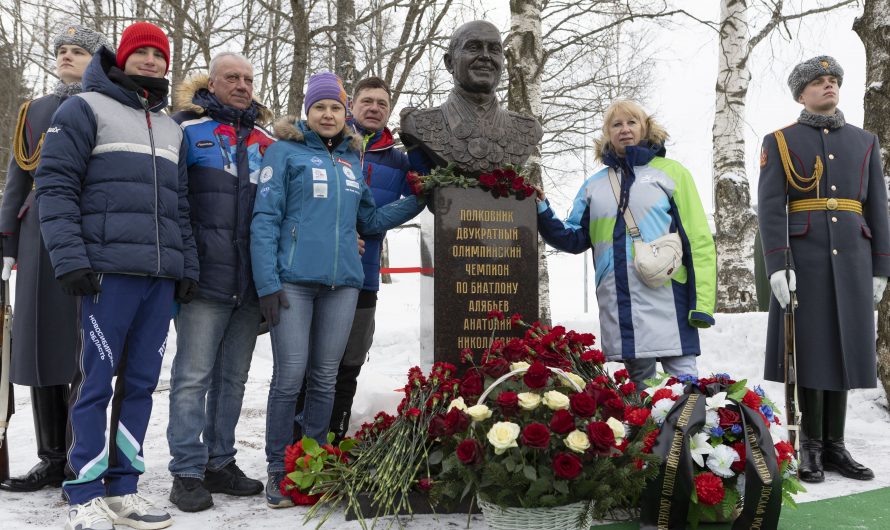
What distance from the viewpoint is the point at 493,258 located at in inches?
157

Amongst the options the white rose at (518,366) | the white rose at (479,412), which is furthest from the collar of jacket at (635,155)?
the white rose at (479,412)

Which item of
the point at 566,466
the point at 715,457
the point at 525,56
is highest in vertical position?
the point at 525,56

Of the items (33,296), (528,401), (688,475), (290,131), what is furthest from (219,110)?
(688,475)

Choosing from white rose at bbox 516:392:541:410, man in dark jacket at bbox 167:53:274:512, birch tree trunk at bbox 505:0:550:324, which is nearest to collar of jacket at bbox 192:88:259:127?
man in dark jacket at bbox 167:53:274:512

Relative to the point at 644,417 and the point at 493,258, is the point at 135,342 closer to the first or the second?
the point at 493,258

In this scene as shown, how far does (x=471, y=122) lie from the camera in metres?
4.11

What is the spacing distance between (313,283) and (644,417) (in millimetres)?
1635

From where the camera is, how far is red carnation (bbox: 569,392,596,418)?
260 cm

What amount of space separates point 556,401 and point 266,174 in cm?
180

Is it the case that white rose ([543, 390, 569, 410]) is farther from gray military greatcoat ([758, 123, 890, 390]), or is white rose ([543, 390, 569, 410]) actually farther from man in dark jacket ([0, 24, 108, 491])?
man in dark jacket ([0, 24, 108, 491])

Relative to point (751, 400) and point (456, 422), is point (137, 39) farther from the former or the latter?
point (751, 400)

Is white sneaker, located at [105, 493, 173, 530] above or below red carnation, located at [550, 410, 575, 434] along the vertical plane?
below

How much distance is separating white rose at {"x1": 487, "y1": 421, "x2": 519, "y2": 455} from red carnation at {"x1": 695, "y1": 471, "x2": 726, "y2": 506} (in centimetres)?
91

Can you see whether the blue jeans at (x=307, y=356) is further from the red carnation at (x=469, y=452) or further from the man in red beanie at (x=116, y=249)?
the red carnation at (x=469, y=452)
